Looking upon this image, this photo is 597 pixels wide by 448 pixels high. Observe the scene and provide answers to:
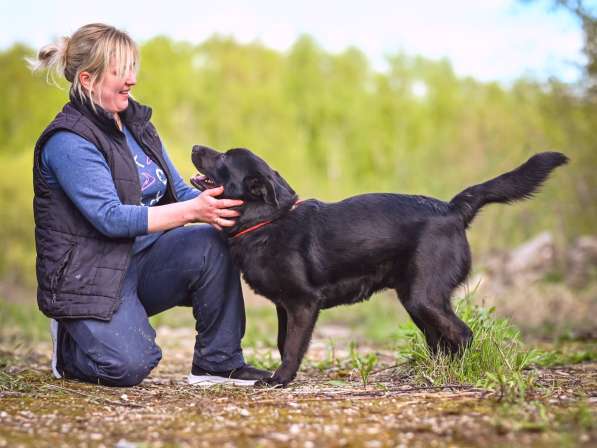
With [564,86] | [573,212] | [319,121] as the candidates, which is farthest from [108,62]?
[319,121]

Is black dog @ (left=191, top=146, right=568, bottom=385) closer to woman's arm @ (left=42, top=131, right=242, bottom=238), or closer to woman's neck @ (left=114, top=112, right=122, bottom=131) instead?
woman's arm @ (left=42, top=131, right=242, bottom=238)

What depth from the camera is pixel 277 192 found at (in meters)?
3.70

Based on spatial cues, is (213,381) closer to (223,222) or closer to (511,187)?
(223,222)

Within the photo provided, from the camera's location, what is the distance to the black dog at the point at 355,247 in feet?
11.5

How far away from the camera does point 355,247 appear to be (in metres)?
3.62

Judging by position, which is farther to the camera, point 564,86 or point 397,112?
point 397,112

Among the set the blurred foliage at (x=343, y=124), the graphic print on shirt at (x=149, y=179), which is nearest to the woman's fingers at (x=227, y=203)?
the graphic print on shirt at (x=149, y=179)

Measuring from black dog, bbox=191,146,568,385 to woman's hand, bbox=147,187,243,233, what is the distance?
239 mm

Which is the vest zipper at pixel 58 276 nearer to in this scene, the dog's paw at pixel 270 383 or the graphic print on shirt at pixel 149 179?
the graphic print on shirt at pixel 149 179

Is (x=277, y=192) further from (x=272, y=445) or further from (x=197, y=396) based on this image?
(x=272, y=445)

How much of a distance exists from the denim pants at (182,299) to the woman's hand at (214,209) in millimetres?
224

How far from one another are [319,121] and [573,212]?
16.0 meters

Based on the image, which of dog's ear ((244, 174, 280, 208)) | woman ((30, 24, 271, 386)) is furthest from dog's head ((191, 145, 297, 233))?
woman ((30, 24, 271, 386))

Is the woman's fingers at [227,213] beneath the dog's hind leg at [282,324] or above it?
above
